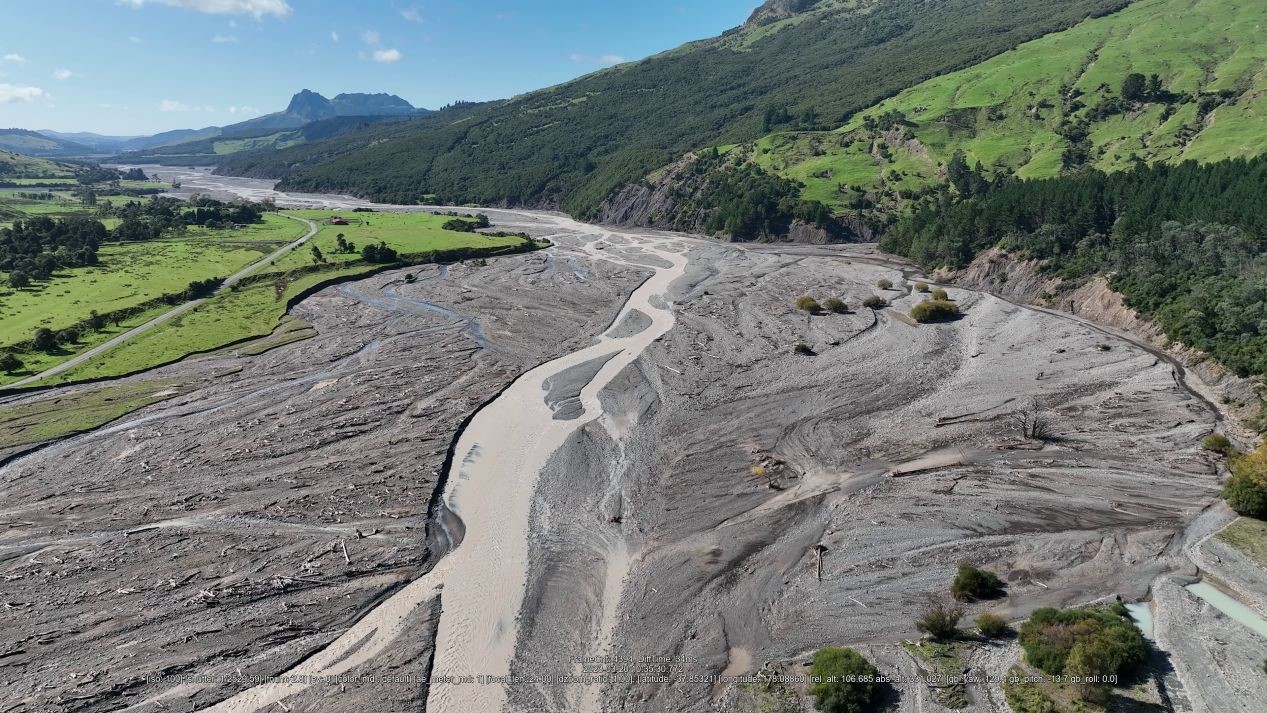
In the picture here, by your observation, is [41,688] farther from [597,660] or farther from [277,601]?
[597,660]

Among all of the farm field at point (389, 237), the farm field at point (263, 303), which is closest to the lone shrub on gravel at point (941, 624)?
the farm field at point (263, 303)

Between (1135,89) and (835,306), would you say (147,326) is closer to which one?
(835,306)

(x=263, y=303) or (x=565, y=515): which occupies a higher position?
(x=263, y=303)

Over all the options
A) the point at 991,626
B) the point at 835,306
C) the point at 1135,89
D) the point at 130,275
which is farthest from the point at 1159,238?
the point at 130,275

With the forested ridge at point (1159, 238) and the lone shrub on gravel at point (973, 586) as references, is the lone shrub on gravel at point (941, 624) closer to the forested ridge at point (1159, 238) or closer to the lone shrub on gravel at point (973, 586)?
the lone shrub on gravel at point (973, 586)

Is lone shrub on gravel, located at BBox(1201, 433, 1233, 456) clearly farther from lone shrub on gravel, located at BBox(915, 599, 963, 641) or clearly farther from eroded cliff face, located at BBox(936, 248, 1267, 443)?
lone shrub on gravel, located at BBox(915, 599, 963, 641)

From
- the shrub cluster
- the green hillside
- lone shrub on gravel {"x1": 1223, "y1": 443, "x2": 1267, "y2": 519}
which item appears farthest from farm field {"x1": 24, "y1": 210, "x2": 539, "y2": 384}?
lone shrub on gravel {"x1": 1223, "y1": 443, "x2": 1267, "y2": 519}

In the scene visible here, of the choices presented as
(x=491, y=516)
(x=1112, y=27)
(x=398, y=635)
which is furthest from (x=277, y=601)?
(x=1112, y=27)
